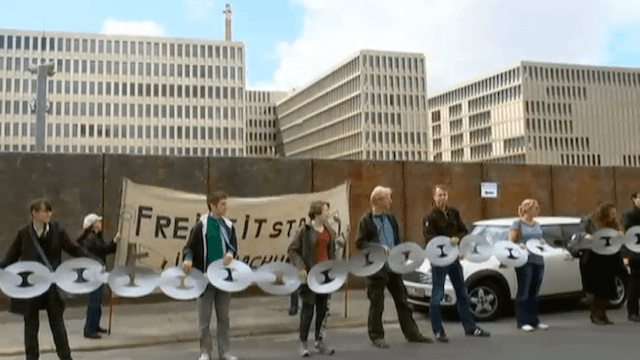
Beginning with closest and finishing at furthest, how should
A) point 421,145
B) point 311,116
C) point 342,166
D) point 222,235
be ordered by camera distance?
point 222,235 → point 342,166 → point 421,145 → point 311,116

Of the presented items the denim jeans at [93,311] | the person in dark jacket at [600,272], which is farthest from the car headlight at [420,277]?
the denim jeans at [93,311]

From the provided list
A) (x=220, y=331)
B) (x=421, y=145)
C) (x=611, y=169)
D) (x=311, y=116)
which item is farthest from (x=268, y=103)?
(x=220, y=331)

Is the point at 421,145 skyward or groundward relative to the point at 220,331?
skyward

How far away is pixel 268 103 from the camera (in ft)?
543

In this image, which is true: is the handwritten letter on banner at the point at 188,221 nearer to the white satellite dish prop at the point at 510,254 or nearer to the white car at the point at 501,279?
the white car at the point at 501,279

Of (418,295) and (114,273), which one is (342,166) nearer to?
(418,295)

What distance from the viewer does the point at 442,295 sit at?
916 centimetres

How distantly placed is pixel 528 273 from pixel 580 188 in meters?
9.30

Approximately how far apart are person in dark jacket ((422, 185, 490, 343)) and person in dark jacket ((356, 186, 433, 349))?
1.17ft

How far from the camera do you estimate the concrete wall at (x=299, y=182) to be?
13.7 m

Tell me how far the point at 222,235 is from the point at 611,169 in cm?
1393

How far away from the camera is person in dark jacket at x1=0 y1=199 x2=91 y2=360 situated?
7.33 meters

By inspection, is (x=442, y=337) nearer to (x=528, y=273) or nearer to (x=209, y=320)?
(x=528, y=273)

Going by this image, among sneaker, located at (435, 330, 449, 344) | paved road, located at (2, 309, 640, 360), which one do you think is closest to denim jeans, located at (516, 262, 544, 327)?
paved road, located at (2, 309, 640, 360)
